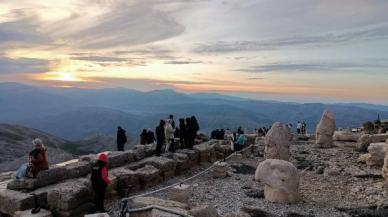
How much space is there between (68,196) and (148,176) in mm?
5890

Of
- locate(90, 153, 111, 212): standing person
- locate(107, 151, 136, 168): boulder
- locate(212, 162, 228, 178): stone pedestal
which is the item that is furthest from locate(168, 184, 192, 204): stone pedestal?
locate(212, 162, 228, 178): stone pedestal

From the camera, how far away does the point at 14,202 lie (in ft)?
48.7

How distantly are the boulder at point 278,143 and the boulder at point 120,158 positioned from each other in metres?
8.76

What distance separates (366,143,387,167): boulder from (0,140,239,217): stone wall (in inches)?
426

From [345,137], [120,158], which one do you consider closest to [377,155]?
[345,137]

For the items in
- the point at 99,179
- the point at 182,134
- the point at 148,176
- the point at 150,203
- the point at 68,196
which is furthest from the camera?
the point at 182,134

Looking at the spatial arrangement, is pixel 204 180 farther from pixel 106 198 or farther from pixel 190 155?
pixel 106 198

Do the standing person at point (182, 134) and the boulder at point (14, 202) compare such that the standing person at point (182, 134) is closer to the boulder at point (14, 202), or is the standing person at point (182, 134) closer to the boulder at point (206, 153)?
the boulder at point (206, 153)

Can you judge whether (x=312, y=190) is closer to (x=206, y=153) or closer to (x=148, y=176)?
(x=148, y=176)

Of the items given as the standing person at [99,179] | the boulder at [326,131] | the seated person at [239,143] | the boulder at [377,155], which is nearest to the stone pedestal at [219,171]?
the standing person at [99,179]

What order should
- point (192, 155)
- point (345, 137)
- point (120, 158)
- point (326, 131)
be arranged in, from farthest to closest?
1. point (345, 137)
2. point (326, 131)
3. point (192, 155)
4. point (120, 158)

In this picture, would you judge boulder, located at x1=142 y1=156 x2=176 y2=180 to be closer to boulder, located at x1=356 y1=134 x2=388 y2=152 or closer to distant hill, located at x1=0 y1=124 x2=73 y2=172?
boulder, located at x1=356 y1=134 x2=388 y2=152

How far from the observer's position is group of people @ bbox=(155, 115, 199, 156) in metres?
24.7

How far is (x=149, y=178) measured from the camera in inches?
808
